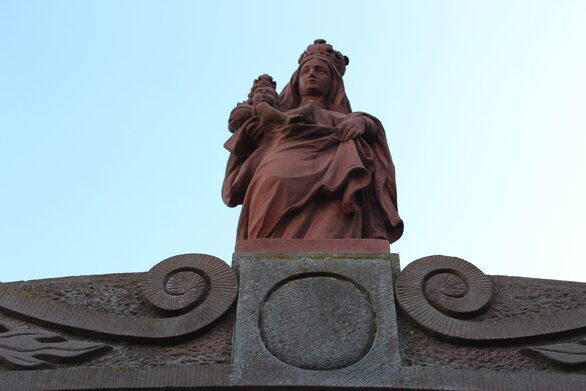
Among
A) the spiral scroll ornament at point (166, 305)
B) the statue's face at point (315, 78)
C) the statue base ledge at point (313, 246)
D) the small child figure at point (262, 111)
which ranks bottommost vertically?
the spiral scroll ornament at point (166, 305)

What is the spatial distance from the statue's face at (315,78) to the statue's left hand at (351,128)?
2.39ft

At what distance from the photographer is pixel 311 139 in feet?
22.8

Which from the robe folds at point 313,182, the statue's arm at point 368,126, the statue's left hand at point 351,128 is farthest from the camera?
the statue's arm at point 368,126

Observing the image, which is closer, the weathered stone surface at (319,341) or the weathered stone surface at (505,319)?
the weathered stone surface at (319,341)

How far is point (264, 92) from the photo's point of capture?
Answer: 7312 mm

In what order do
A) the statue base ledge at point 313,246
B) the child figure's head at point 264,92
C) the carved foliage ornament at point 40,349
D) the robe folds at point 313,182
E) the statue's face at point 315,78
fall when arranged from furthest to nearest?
1. the statue's face at point 315,78
2. the child figure's head at point 264,92
3. the robe folds at point 313,182
4. the statue base ledge at point 313,246
5. the carved foliage ornament at point 40,349

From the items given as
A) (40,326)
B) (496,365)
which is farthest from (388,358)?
(40,326)

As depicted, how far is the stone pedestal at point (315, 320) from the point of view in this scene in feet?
16.7

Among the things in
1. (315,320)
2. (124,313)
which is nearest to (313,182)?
(315,320)

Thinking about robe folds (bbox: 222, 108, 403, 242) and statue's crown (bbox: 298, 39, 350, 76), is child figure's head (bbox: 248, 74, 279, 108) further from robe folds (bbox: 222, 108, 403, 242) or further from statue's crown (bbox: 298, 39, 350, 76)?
statue's crown (bbox: 298, 39, 350, 76)

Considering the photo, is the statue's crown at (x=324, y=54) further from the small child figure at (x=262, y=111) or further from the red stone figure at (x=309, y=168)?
the small child figure at (x=262, y=111)

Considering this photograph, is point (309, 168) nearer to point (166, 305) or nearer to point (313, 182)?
point (313, 182)

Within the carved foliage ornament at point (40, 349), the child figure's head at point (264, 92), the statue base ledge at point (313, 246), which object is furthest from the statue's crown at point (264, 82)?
the carved foliage ornament at point (40, 349)

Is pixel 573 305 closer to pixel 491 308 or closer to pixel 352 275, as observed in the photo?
pixel 491 308
